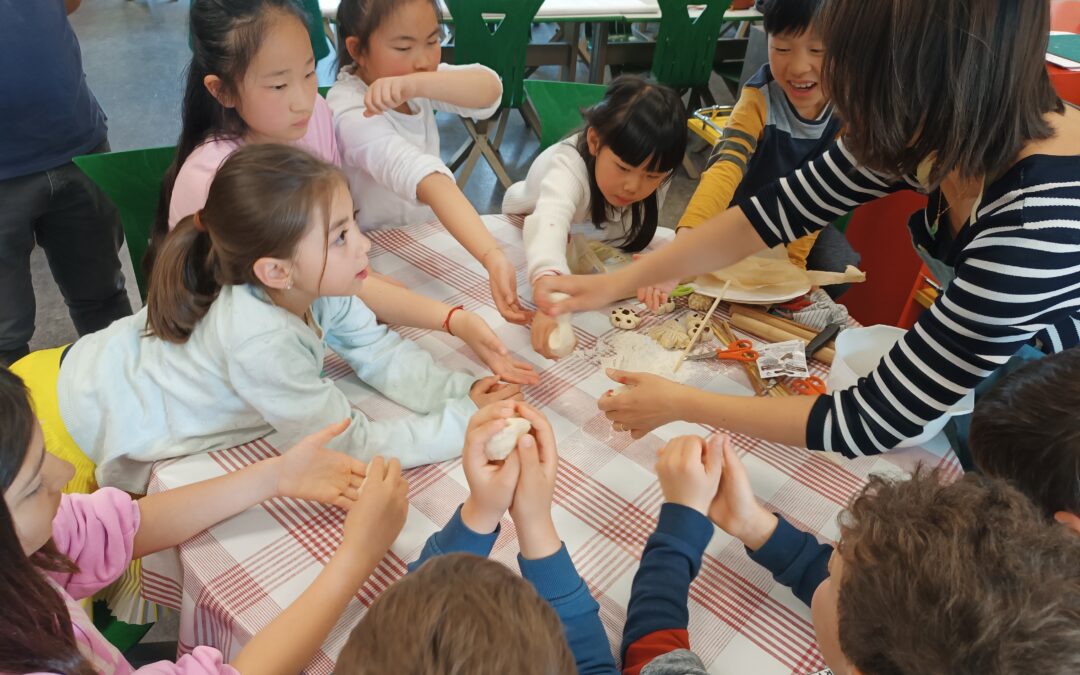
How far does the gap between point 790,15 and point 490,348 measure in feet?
3.92

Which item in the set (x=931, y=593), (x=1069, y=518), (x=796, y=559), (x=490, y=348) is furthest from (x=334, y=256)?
(x=1069, y=518)

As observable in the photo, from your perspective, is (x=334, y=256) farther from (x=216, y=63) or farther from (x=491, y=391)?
(x=216, y=63)

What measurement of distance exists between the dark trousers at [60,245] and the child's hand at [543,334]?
5.02ft

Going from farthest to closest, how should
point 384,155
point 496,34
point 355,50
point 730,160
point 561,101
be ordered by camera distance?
point 496,34 < point 561,101 < point 730,160 < point 355,50 < point 384,155

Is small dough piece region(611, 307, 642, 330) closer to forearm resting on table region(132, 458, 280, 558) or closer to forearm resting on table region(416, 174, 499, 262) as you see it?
forearm resting on table region(416, 174, 499, 262)

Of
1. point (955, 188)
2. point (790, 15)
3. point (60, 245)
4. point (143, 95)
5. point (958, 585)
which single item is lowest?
point (143, 95)

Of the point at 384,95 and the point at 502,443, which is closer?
the point at 502,443

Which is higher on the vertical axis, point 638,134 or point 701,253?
point 638,134

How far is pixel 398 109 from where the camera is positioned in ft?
Result: 6.30

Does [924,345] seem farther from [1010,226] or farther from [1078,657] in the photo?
[1078,657]

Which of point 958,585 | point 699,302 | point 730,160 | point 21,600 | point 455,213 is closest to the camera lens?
point 958,585

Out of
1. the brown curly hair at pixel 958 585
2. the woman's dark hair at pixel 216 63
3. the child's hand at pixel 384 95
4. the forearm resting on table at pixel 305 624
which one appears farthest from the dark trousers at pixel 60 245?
the brown curly hair at pixel 958 585

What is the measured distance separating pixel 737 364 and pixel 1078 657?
839 millimetres

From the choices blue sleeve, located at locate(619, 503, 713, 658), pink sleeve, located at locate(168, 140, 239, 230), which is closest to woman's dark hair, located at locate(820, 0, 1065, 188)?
blue sleeve, located at locate(619, 503, 713, 658)
